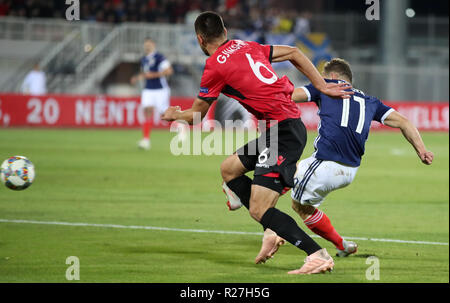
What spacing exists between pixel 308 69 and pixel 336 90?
33 centimetres

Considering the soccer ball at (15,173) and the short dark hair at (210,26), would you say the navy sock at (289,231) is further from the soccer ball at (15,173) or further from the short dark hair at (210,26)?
the soccer ball at (15,173)

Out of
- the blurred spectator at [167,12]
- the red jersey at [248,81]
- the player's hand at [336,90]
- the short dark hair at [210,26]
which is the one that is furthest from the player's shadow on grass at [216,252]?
the blurred spectator at [167,12]

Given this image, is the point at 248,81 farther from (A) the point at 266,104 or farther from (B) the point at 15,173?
(B) the point at 15,173

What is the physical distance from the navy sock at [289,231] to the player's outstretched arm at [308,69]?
1171mm

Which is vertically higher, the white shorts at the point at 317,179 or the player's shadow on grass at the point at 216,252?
the white shorts at the point at 317,179

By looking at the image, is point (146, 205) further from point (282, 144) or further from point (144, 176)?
point (282, 144)

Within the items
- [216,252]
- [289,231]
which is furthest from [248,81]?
[216,252]

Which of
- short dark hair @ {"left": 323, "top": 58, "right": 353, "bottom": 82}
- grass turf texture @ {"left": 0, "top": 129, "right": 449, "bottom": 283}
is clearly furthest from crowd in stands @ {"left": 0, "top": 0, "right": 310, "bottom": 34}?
short dark hair @ {"left": 323, "top": 58, "right": 353, "bottom": 82}

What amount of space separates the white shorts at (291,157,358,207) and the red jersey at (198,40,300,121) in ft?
1.73

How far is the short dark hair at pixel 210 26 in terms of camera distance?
6.73 m

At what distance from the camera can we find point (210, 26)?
22.1 feet

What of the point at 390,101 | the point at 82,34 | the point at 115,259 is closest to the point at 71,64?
the point at 82,34

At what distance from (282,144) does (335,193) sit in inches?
253

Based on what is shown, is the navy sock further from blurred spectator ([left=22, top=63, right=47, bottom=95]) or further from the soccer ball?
blurred spectator ([left=22, top=63, right=47, bottom=95])
